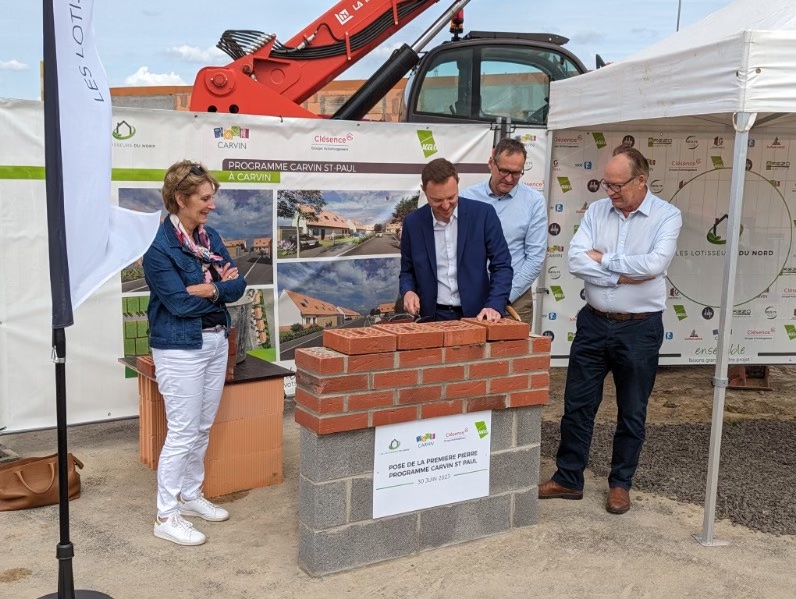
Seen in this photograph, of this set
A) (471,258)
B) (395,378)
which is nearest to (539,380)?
(471,258)

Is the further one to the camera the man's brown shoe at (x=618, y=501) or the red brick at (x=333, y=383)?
the man's brown shoe at (x=618, y=501)

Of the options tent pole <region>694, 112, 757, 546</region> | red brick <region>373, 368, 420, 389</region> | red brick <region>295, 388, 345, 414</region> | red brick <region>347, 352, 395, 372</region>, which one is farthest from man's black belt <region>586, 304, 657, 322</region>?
red brick <region>295, 388, 345, 414</region>

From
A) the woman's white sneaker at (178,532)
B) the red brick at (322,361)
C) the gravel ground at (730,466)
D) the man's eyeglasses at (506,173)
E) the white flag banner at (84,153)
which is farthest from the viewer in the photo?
the man's eyeglasses at (506,173)

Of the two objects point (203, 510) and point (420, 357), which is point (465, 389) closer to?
point (420, 357)

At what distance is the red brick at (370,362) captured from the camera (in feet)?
10.4

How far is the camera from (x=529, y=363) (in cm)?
365

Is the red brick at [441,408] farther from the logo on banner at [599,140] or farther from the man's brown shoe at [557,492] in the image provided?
the logo on banner at [599,140]

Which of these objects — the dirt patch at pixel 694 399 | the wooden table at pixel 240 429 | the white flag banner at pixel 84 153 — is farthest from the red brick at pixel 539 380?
the dirt patch at pixel 694 399

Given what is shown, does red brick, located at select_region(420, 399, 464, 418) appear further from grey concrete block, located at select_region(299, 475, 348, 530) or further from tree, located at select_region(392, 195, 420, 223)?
tree, located at select_region(392, 195, 420, 223)

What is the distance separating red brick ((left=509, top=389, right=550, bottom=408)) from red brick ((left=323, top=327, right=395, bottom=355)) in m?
0.72

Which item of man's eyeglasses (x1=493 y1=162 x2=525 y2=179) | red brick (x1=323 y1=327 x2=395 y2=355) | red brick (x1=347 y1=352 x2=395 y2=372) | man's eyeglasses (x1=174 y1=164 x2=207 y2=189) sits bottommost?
red brick (x1=347 y1=352 x2=395 y2=372)

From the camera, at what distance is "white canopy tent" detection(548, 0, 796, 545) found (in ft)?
10.9

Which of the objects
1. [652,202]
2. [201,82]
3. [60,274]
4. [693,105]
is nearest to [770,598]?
[652,202]

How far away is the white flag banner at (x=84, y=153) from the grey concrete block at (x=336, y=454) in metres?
1.04
